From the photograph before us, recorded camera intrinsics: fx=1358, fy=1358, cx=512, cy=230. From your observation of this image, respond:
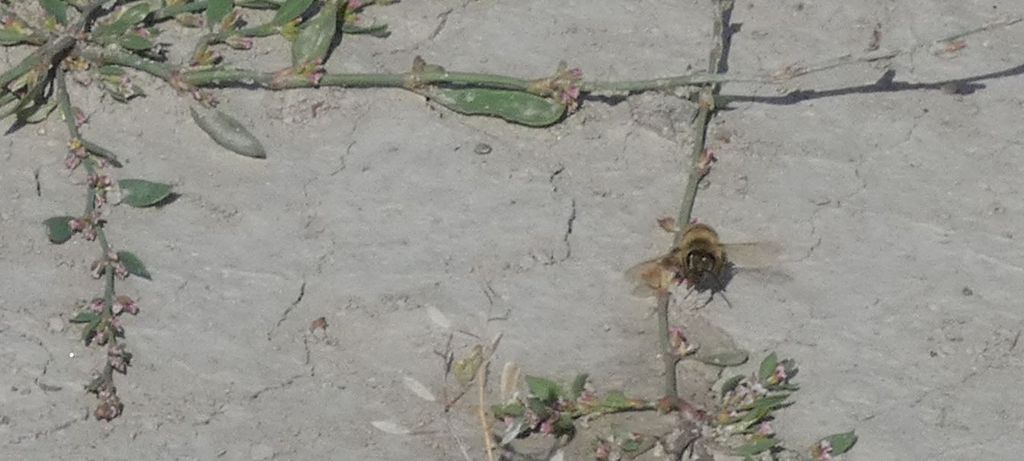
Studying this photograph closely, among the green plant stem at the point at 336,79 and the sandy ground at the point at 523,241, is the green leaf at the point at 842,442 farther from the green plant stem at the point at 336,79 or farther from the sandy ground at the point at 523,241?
the green plant stem at the point at 336,79

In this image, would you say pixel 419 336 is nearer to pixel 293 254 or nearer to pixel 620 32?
pixel 293 254


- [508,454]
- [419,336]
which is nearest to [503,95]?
[419,336]

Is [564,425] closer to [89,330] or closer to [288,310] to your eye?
[288,310]

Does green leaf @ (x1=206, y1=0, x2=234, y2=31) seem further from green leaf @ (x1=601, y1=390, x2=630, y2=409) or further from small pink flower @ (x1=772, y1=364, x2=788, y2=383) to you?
small pink flower @ (x1=772, y1=364, x2=788, y2=383)

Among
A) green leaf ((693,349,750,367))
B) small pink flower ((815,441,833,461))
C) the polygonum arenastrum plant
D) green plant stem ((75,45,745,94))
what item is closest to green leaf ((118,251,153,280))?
the polygonum arenastrum plant

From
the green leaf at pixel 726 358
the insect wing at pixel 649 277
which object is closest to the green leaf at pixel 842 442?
the green leaf at pixel 726 358
